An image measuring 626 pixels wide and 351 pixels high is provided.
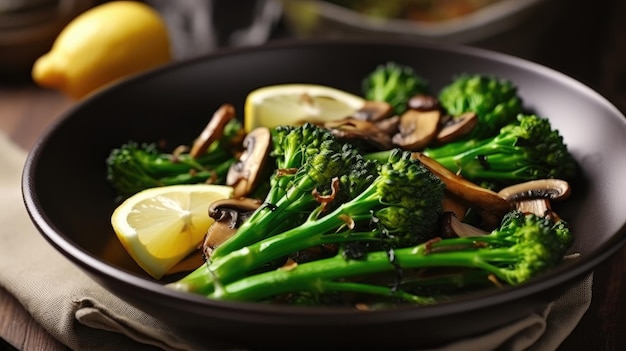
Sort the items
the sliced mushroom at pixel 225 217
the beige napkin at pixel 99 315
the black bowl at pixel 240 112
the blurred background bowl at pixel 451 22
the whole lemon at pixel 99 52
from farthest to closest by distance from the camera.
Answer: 1. the blurred background bowl at pixel 451 22
2. the whole lemon at pixel 99 52
3. the sliced mushroom at pixel 225 217
4. the beige napkin at pixel 99 315
5. the black bowl at pixel 240 112

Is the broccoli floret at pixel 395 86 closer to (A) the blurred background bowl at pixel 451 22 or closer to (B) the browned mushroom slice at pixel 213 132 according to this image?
(B) the browned mushroom slice at pixel 213 132

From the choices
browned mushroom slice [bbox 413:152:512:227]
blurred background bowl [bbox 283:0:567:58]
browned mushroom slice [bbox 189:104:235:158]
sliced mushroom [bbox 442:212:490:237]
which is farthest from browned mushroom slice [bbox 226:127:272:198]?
blurred background bowl [bbox 283:0:567:58]

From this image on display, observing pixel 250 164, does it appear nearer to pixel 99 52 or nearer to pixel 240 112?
pixel 240 112

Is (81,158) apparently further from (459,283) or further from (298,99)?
(459,283)

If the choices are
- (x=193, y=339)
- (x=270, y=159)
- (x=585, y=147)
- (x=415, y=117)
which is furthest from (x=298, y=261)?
(x=585, y=147)

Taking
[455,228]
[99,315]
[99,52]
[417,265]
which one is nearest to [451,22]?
[99,52]

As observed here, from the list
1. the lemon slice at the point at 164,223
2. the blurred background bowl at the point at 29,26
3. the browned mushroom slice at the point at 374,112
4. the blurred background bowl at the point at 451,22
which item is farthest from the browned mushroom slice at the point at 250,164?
the blurred background bowl at the point at 29,26
